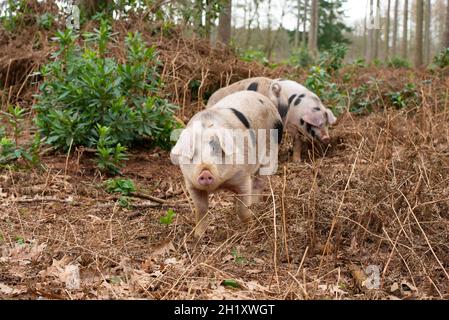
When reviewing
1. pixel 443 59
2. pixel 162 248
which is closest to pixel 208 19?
pixel 443 59

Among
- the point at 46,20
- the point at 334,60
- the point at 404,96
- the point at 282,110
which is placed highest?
the point at 46,20

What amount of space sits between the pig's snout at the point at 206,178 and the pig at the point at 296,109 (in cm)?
350

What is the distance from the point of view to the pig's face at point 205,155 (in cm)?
436

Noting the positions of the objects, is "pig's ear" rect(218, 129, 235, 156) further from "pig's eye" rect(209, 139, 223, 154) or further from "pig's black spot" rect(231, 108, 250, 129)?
"pig's black spot" rect(231, 108, 250, 129)

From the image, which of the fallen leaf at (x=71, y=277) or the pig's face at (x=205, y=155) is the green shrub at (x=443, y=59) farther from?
the fallen leaf at (x=71, y=277)

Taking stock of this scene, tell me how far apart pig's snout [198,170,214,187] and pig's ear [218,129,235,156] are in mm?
230

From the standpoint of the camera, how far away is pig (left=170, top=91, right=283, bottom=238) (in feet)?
14.4

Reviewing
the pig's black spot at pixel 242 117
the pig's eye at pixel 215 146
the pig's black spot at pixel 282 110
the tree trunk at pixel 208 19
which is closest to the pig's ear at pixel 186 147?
the pig's eye at pixel 215 146

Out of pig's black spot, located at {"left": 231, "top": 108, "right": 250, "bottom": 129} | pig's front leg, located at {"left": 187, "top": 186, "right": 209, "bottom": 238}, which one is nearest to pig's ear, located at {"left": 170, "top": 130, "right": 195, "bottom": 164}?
pig's front leg, located at {"left": 187, "top": 186, "right": 209, "bottom": 238}

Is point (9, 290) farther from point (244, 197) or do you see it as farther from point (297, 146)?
point (297, 146)

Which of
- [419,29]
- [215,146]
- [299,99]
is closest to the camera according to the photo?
[215,146]

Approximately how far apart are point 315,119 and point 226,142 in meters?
3.60

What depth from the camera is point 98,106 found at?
267 inches
